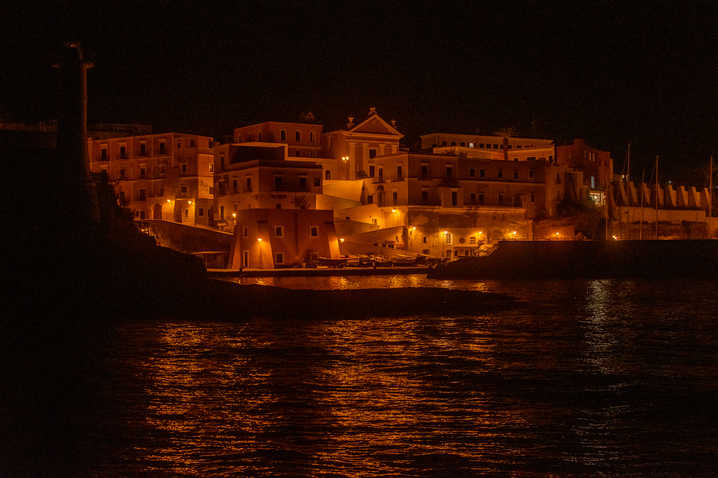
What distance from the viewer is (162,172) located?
78750 mm

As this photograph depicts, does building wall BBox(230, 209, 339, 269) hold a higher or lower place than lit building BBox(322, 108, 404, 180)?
lower

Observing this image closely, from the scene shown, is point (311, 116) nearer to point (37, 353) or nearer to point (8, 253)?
point (8, 253)

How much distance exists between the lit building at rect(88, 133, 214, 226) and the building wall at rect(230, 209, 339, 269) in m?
13.4

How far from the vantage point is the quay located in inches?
2269

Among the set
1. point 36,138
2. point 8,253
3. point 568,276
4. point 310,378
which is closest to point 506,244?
point 568,276

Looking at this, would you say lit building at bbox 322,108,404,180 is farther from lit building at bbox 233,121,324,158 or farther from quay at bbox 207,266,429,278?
quay at bbox 207,266,429,278

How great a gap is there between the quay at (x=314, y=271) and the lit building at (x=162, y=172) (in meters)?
16.2

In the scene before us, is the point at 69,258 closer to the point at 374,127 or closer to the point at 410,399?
the point at 410,399

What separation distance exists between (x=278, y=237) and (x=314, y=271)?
3996mm

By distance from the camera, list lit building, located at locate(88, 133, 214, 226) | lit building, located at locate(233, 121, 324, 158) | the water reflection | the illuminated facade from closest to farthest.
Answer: the water reflection
the illuminated facade
lit building, located at locate(233, 121, 324, 158)
lit building, located at locate(88, 133, 214, 226)

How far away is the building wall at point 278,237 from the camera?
6053 cm

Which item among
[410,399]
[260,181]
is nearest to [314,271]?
[260,181]

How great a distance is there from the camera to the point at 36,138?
117 feet

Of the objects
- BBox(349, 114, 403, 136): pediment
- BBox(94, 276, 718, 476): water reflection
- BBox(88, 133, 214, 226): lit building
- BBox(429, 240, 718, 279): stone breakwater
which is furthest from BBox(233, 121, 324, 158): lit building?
BBox(94, 276, 718, 476): water reflection
